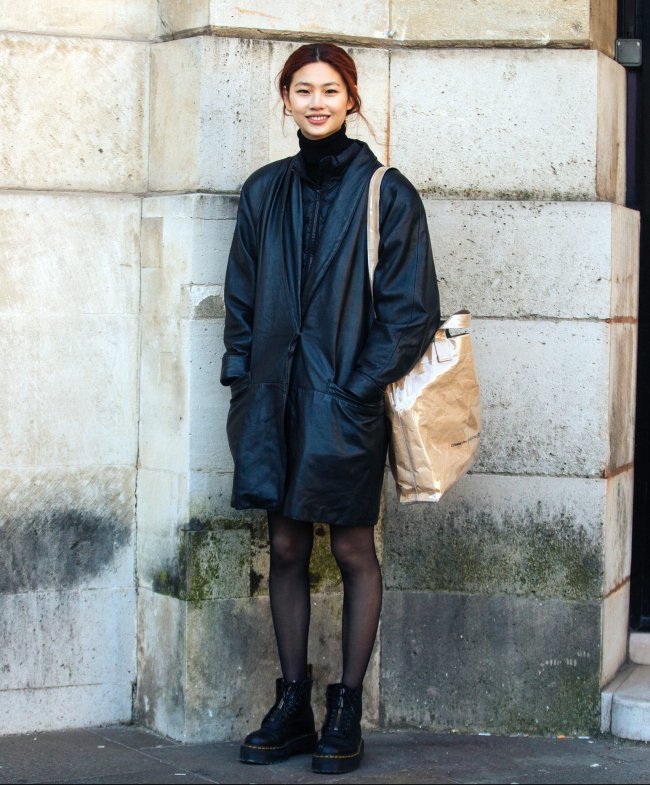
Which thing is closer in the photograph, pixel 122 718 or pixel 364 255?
pixel 364 255

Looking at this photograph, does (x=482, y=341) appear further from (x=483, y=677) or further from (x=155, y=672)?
(x=155, y=672)

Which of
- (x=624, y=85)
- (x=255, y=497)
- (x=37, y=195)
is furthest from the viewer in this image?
(x=624, y=85)

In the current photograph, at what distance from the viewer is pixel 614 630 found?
17.0 ft

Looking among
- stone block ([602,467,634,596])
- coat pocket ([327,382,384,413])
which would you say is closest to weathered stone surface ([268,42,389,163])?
coat pocket ([327,382,384,413])

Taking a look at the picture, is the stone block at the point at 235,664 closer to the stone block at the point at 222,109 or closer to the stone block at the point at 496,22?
the stone block at the point at 222,109

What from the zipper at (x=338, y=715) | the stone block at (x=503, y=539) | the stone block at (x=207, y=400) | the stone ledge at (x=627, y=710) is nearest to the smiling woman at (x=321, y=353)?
the zipper at (x=338, y=715)

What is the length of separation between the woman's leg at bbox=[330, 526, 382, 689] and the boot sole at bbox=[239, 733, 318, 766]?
27 centimetres

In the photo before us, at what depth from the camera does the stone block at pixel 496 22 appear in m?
4.98

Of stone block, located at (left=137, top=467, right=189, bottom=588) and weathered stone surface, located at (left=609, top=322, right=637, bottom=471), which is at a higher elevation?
weathered stone surface, located at (left=609, top=322, right=637, bottom=471)

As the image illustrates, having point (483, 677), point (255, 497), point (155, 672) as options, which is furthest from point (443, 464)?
point (155, 672)

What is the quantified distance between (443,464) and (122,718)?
5.18 feet

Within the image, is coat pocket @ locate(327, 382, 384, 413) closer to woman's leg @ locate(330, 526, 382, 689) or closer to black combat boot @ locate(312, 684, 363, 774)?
woman's leg @ locate(330, 526, 382, 689)

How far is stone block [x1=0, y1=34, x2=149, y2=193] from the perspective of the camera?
4.83 meters

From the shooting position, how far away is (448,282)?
16.5ft
